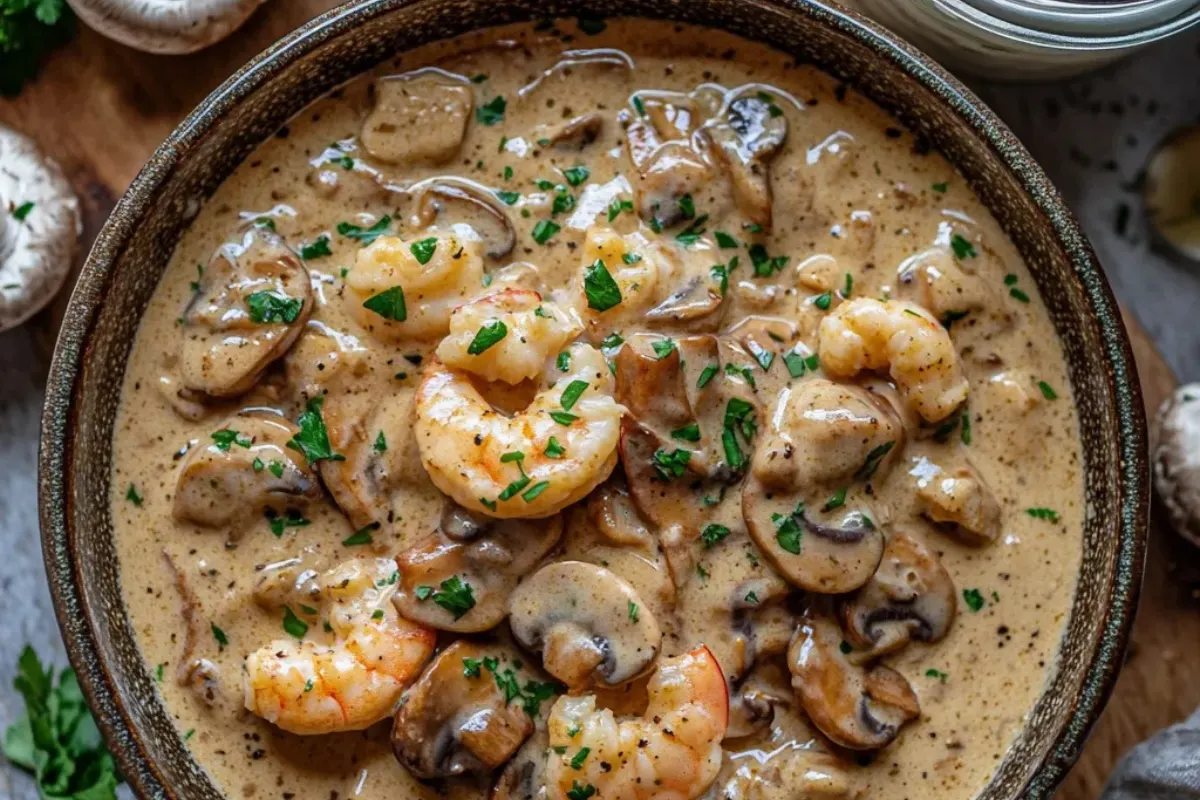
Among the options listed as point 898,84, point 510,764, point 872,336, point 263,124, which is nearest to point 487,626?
point 510,764

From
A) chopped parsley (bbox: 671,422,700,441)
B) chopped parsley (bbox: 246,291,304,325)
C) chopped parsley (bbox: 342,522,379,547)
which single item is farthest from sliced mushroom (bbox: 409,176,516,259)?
chopped parsley (bbox: 342,522,379,547)

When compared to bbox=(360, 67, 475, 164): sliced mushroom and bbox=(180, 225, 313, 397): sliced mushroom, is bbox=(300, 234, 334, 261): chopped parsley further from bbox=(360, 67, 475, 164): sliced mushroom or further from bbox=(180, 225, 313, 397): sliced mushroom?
bbox=(360, 67, 475, 164): sliced mushroom

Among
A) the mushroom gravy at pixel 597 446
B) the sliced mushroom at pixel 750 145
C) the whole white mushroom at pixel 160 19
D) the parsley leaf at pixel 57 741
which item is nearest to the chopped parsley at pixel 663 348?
the mushroom gravy at pixel 597 446

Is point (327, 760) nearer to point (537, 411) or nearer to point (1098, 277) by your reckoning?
point (537, 411)

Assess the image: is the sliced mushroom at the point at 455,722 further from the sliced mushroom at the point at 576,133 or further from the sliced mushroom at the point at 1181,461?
the sliced mushroom at the point at 1181,461

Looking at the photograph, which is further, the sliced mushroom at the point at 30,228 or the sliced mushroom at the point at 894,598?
the sliced mushroom at the point at 30,228

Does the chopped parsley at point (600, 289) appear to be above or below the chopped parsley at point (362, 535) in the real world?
above

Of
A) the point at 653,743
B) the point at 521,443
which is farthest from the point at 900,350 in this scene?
the point at 653,743
